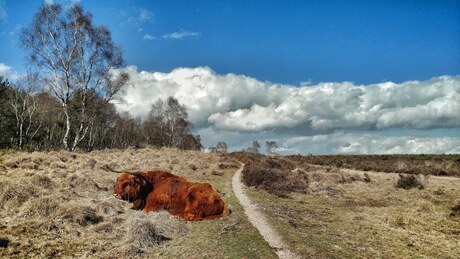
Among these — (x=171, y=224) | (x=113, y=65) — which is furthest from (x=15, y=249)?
(x=113, y=65)

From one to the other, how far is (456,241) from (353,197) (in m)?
9.81

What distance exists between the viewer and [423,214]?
15719 millimetres

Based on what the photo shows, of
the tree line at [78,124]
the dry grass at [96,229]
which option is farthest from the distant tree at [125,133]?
the dry grass at [96,229]

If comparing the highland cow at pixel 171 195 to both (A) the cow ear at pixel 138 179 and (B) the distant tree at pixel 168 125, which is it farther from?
(B) the distant tree at pixel 168 125

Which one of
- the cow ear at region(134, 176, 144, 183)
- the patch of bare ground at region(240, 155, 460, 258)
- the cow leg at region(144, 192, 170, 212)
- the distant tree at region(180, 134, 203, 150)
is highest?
the distant tree at region(180, 134, 203, 150)

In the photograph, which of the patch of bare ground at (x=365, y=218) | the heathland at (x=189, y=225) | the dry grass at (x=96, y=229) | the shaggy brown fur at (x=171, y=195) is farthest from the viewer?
the shaggy brown fur at (x=171, y=195)

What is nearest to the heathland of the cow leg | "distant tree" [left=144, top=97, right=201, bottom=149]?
the cow leg

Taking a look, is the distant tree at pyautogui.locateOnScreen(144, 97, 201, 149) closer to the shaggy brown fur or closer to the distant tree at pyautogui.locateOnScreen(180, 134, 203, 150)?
the distant tree at pyautogui.locateOnScreen(180, 134, 203, 150)

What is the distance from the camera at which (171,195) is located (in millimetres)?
13695

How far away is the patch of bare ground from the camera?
10.5 meters

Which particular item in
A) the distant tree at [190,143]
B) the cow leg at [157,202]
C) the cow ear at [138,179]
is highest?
the distant tree at [190,143]

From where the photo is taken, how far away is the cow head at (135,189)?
14.1m

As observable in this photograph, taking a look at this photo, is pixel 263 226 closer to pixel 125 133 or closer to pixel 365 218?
pixel 365 218

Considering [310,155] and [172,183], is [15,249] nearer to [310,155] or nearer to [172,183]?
[172,183]
